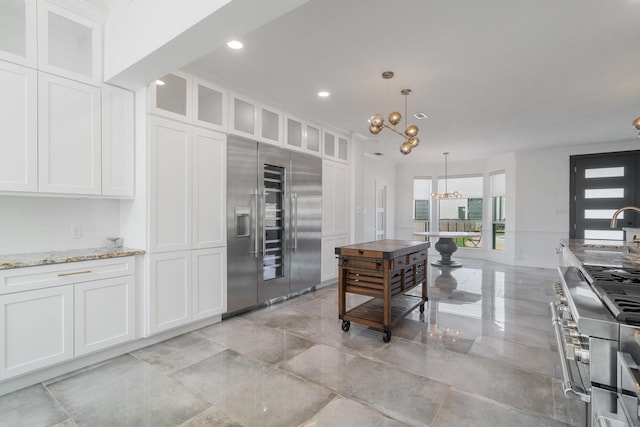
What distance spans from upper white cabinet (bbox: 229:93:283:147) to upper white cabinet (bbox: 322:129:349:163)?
1055 mm

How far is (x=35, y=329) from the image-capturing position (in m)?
2.25

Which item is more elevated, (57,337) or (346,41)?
(346,41)

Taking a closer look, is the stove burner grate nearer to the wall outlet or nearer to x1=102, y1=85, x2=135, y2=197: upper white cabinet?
x1=102, y1=85, x2=135, y2=197: upper white cabinet

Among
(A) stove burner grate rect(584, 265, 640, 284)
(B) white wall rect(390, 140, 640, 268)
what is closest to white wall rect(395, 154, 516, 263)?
(B) white wall rect(390, 140, 640, 268)

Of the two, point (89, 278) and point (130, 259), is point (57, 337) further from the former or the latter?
point (130, 259)

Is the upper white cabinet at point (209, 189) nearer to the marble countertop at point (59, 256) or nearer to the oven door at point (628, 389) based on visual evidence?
the marble countertop at point (59, 256)

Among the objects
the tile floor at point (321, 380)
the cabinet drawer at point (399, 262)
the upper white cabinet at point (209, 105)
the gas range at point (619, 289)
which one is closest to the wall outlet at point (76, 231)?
the tile floor at point (321, 380)

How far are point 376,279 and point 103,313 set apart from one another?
2.46 meters

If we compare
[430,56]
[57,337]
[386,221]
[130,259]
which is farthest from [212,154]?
[386,221]

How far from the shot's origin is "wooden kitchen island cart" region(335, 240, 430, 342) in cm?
303

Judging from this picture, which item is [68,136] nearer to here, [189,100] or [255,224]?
[189,100]

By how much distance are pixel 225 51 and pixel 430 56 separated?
6.35 feet

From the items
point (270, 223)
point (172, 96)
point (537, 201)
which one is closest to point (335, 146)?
point (270, 223)

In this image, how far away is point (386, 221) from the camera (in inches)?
347
